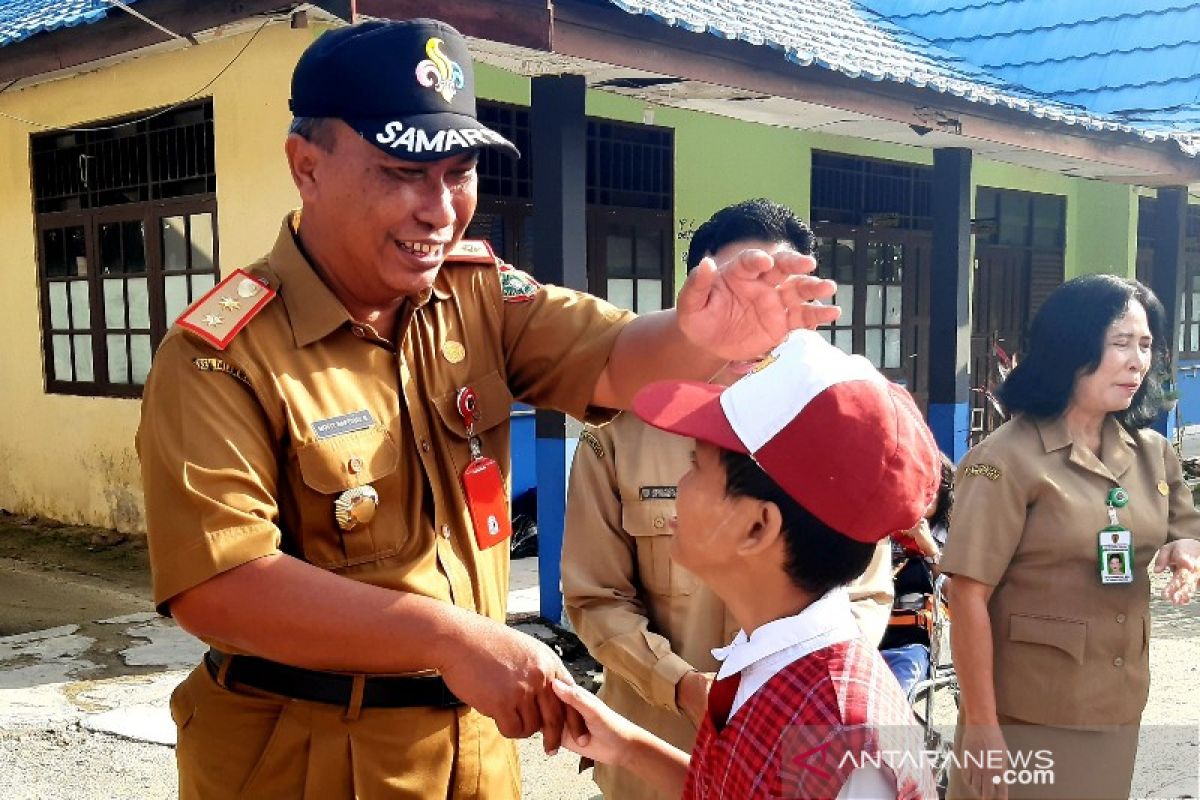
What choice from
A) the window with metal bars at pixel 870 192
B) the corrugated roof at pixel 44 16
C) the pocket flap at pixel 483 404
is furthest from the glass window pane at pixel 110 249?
the pocket flap at pixel 483 404

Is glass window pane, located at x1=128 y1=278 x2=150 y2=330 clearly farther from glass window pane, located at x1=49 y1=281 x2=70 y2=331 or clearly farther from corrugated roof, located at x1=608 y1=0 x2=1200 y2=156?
corrugated roof, located at x1=608 y1=0 x2=1200 y2=156

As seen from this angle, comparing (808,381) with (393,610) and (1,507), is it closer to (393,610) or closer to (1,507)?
(393,610)

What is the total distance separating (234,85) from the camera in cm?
634

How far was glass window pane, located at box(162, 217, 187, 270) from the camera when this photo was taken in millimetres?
7055

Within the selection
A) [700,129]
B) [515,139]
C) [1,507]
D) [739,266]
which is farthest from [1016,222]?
[739,266]

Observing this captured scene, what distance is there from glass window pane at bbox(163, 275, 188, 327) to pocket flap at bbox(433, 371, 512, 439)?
588 cm

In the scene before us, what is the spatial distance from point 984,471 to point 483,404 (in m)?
1.36

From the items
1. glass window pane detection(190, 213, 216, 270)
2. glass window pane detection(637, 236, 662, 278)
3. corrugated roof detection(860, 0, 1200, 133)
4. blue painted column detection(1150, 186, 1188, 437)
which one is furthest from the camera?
blue painted column detection(1150, 186, 1188, 437)

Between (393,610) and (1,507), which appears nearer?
(393,610)

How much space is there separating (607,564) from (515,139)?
4.70 meters

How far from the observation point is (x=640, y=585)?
2422 mm

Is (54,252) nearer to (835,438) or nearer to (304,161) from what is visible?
(304,161)

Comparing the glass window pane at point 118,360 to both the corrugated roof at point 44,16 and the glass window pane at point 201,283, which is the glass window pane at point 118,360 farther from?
the corrugated roof at point 44,16

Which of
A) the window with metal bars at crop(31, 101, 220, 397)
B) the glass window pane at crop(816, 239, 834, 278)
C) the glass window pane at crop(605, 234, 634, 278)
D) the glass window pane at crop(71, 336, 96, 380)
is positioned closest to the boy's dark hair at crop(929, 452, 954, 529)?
the glass window pane at crop(605, 234, 634, 278)
